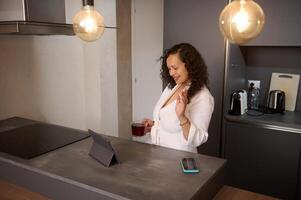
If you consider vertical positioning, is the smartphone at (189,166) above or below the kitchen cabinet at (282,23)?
below

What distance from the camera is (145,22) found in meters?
3.55

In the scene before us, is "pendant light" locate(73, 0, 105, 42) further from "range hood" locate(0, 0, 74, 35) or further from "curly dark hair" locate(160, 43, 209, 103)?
"curly dark hair" locate(160, 43, 209, 103)

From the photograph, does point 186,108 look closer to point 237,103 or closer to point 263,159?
point 237,103

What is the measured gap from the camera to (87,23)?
5.40 ft

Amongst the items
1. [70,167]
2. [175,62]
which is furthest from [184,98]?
[70,167]

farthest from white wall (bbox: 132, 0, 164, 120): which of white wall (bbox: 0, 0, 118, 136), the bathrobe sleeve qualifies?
the bathrobe sleeve

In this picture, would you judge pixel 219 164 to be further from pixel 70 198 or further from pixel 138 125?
pixel 138 125

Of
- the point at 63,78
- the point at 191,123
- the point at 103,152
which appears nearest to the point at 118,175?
the point at 103,152

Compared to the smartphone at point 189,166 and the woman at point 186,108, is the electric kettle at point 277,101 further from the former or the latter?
the smartphone at point 189,166

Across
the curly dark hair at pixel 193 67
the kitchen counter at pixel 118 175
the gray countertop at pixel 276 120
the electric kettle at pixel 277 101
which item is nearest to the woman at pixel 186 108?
the curly dark hair at pixel 193 67

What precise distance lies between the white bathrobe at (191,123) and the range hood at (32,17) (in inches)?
32.5

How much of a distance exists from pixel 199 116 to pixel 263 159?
105 cm

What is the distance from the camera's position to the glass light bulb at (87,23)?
5.35 feet

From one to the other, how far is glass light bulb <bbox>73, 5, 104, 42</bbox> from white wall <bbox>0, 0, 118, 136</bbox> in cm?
97
